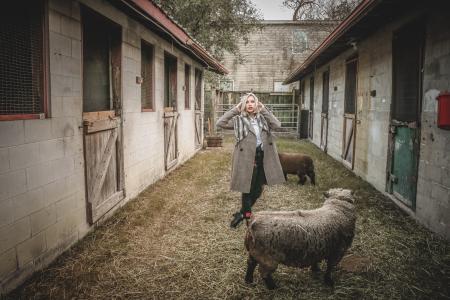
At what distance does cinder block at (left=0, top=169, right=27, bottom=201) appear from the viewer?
2.97m

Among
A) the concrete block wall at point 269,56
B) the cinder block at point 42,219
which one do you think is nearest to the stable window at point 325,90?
the cinder block at point 42,219

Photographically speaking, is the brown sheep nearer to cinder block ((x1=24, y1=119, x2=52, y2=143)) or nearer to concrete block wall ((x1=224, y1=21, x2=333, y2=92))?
cinder block ((x1=24, y1=119, x2=52, y2=143))

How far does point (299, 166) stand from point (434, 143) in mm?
2956

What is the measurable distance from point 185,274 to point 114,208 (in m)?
2.18

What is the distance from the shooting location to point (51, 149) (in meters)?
3.65

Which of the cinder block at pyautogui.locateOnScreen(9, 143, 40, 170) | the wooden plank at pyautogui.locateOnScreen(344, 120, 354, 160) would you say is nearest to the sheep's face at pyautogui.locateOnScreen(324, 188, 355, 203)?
the cinder block at pyautogui.locateOnScreen(9, 143, 40, 170)

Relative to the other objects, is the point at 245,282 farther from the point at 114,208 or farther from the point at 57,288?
the point at 114,208

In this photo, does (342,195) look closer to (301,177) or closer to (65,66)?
(65,66)

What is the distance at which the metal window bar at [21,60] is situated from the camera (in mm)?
3125

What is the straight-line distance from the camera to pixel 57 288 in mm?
3203

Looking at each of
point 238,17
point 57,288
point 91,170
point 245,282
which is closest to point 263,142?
point 245,282

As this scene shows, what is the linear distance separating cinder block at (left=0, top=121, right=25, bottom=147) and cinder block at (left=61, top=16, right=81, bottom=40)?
1.32 metres

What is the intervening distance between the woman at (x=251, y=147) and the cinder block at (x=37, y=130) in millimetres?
2051

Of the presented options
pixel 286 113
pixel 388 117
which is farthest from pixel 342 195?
pixel 286 113
